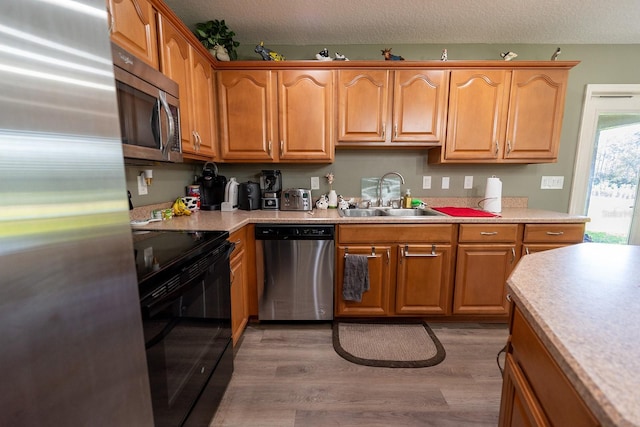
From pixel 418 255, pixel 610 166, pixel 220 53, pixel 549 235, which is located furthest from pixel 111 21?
pixel 610 166

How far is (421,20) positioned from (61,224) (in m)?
2.58

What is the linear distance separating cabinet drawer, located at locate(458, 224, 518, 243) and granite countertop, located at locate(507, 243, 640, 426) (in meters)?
1.01

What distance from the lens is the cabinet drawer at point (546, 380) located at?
1.62 ft

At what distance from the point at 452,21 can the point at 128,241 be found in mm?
2654

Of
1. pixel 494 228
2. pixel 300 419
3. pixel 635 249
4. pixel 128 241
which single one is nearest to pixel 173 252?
pixel 128 241

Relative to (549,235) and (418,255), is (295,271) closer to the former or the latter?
(418,255)

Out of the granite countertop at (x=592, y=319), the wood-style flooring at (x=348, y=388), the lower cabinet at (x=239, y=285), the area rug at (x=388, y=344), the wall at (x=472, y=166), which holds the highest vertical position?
the wall at (x=472, y=166)

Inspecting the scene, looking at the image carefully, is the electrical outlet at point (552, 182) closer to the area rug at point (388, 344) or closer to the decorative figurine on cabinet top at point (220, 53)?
the area rug at point (388, 344)

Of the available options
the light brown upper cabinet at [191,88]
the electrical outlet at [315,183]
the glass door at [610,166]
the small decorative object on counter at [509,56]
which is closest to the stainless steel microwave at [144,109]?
the light brown upper cabinet at [191,88]

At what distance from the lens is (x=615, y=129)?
2.48m

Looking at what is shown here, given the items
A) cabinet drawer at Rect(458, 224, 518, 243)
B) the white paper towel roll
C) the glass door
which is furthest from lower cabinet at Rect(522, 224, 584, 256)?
the glass door

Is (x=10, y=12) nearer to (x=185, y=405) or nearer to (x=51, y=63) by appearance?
(x=51, y=63)

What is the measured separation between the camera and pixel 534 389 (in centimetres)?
67

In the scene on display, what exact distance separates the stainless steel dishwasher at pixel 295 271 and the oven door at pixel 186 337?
22.5 inches
